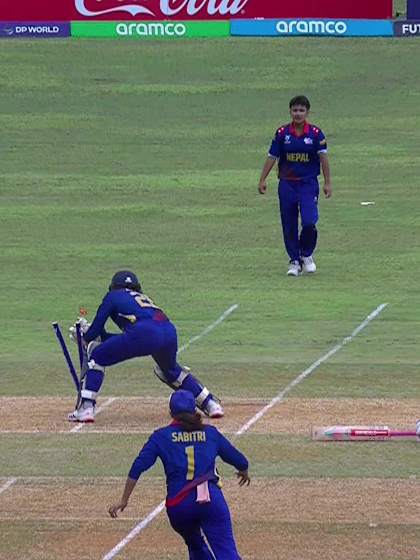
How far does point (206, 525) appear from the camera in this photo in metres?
11.6

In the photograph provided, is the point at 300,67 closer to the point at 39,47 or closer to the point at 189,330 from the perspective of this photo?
the point at 39,47

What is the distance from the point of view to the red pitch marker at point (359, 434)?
54.1 ft

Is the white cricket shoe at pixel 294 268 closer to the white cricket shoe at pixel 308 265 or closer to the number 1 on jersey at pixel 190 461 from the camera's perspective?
the white cricket shoe at pixel 308 265

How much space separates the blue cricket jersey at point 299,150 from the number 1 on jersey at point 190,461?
508 inches

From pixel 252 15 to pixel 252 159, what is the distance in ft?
33.1

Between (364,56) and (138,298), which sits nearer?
(138,298)

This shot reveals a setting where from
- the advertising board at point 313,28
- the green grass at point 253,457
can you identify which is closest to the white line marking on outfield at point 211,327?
the green grass at point 253,457

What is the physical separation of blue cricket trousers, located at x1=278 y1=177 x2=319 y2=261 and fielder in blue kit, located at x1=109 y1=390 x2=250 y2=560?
1297cm

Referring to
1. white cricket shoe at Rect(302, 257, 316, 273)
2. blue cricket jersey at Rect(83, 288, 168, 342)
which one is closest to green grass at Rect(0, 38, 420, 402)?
white cricket shoe at Rect(302, 257, 316, 273)

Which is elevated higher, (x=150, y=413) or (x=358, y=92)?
(x=358, y=92)

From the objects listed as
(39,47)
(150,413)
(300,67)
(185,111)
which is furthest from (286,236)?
(39,47)

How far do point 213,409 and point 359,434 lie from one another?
154 cm

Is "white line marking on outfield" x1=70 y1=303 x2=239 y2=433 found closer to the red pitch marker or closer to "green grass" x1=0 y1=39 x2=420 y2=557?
"green grass" x1=0 y1=39 x2=420 y2=557

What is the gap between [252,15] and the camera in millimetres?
44281
